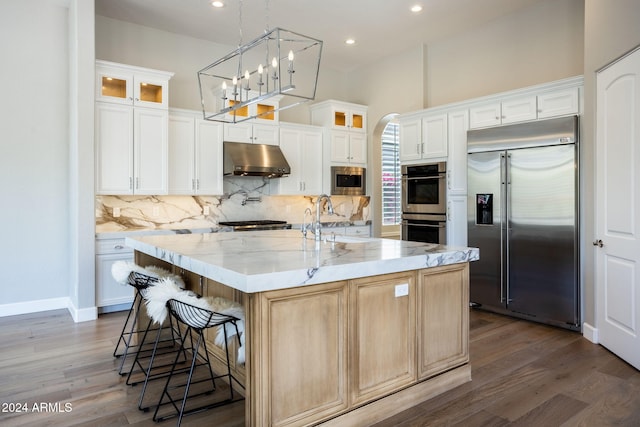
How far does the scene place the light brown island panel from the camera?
2023 mm

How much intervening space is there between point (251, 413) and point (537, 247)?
3364 millimetres

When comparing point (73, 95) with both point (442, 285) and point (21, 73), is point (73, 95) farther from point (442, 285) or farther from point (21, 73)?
point (442, 285)

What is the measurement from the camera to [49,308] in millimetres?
4797

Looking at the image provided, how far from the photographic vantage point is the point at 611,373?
3064 mm

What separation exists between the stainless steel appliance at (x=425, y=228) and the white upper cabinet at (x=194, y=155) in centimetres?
245

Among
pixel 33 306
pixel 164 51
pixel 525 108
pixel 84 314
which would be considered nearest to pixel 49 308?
pixel 33 306

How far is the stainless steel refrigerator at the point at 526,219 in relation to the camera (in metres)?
4.03

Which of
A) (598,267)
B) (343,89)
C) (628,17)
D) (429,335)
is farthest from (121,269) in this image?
(343,89)

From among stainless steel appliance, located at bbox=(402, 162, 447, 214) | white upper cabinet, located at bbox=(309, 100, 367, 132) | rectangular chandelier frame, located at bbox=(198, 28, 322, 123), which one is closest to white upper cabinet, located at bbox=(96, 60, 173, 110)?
rectangular chandelier frame, located at bbox=(198, 28, 322, 123)

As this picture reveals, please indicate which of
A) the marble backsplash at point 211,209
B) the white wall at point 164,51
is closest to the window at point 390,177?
the marble backsplash at point 211,209

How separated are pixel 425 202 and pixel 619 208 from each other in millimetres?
2306

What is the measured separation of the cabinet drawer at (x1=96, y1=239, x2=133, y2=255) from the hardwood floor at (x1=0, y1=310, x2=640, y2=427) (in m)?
0.87

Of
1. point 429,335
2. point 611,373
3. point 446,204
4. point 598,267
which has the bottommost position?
point 611,373

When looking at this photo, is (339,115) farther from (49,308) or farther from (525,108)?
(49,308)
